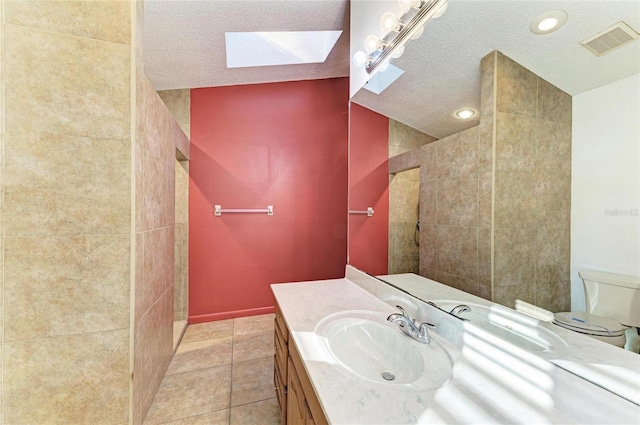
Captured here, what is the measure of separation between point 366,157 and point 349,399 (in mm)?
1447

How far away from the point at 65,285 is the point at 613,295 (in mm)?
1843

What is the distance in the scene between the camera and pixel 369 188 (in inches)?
67.9

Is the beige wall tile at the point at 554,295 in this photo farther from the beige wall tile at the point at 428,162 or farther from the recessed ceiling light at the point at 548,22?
the recessed ceiling light at the point at 548,22

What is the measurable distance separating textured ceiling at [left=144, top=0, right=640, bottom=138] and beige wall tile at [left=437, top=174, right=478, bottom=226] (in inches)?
8.1

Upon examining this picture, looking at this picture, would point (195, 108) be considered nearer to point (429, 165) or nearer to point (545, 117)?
point (429, 165)

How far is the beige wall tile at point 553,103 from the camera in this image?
2.07ft

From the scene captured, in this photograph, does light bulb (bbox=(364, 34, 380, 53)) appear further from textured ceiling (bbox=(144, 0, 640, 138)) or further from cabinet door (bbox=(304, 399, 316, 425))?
cabinet door (bbox=(304, 399, 316, 425))

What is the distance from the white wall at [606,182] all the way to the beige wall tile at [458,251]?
282 millimetres

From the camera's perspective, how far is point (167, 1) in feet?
4.79

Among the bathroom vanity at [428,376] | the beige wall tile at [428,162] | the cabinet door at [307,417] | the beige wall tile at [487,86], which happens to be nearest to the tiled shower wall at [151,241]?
the bathroom vanity at [428,376]

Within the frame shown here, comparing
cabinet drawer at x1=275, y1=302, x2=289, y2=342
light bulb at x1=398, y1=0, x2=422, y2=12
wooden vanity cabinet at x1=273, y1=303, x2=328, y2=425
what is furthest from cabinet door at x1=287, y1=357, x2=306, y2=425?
light bulb at x1=398, y1=0, x2=422, y2=12

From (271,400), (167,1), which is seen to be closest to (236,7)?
(167,1)

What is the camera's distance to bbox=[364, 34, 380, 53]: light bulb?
154cm

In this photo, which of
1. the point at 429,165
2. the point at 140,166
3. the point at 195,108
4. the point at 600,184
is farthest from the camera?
the point at 195,108
